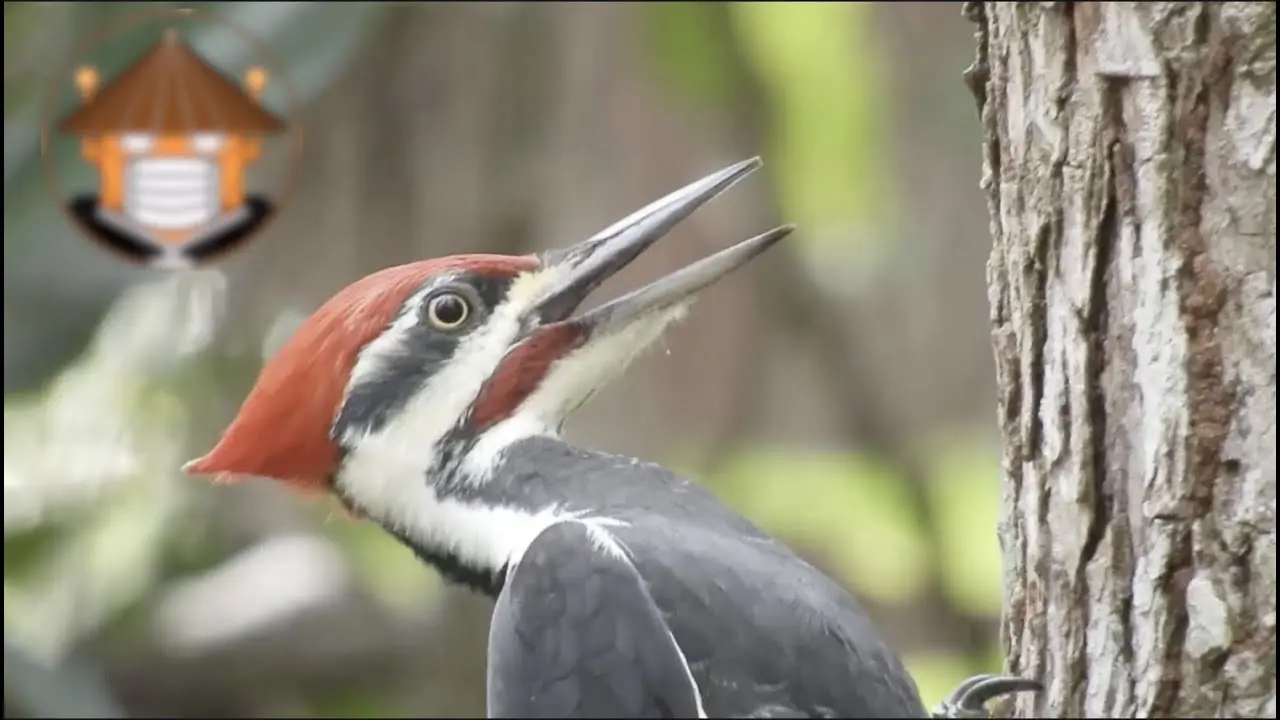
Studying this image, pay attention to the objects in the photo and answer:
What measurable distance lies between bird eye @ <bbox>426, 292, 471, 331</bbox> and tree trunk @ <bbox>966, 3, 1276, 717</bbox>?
0.61 meters

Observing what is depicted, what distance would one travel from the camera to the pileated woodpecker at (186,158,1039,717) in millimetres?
1626

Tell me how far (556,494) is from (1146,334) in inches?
24.6

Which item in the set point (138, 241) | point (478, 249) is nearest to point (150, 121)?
point (138, 241)

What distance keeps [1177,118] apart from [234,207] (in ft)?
8.19

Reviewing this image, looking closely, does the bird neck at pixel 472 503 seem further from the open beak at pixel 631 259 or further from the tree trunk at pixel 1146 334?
the tree trunk at pixel 1146 334

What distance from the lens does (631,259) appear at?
1938 millimetres

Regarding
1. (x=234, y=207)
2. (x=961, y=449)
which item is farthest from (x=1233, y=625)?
(x=961, y=449)

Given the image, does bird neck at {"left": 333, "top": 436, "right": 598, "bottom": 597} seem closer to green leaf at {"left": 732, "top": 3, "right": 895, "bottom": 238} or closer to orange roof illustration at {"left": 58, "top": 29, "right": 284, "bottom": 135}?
orange roof illustration at {"left": 58, "top": 29, "right": 284, "bottom": 135}

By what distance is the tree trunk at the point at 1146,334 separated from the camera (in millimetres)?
1449

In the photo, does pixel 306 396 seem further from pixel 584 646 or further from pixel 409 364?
pixel 584 646

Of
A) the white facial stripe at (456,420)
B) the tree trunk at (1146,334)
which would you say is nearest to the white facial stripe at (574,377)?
the white facial stripe at (456,420)

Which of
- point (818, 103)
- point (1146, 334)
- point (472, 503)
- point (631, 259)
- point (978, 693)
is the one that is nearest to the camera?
point (1146, 334)

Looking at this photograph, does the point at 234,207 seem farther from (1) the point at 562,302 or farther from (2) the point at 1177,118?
(2) the point at 1177,118

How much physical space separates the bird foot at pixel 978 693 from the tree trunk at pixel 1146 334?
1.5 inches
